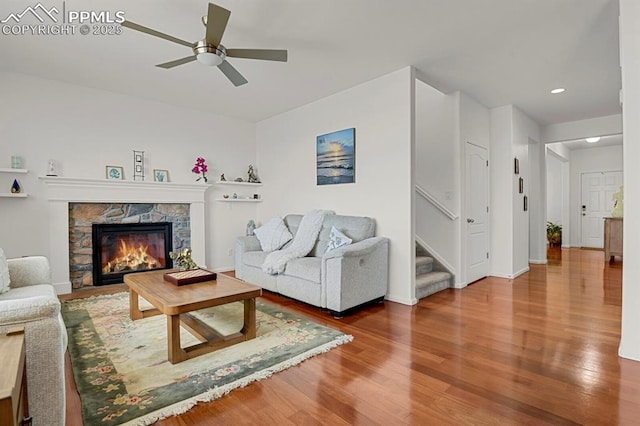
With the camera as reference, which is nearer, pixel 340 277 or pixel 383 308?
pixel 340 277

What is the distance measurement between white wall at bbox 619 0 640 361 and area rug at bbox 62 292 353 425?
1977 millimetres

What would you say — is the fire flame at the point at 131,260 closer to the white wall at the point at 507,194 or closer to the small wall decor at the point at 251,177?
the small wall decor at the point at 251,177

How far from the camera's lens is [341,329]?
9.44ft

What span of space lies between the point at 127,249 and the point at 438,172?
4502 millimetres

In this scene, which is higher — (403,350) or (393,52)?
(393,52)

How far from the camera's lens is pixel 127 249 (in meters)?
4.65

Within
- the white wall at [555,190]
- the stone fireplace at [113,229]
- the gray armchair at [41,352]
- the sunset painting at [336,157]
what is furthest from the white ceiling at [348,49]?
the white wall at [555,190]

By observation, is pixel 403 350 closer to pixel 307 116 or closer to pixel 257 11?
pixel 257 11

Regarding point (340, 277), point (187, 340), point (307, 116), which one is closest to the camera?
point (187, 340)

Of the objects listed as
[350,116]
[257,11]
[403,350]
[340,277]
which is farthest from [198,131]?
[403,350]

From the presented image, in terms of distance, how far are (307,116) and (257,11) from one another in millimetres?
2353

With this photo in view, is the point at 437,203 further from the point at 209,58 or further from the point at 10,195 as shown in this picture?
the point at 10,195

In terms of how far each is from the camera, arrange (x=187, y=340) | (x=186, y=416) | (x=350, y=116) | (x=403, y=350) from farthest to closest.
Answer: (x=350, y=116) → (x=187, y=340) → (x=403, y=350) → (x=186, y=416)

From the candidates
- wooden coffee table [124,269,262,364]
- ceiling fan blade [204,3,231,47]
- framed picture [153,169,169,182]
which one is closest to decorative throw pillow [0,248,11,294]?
wooden coffee table [124,269,262,364]
